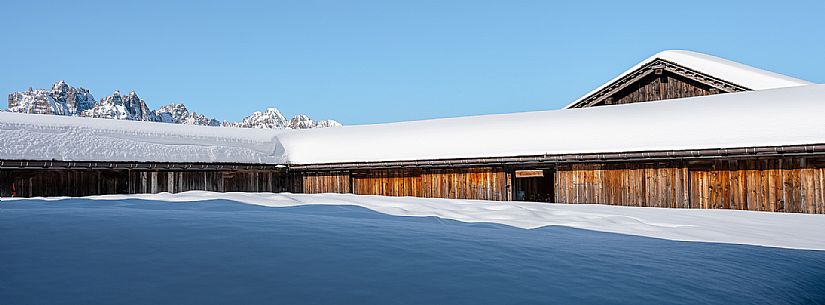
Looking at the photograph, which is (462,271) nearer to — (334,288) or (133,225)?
(334,288)

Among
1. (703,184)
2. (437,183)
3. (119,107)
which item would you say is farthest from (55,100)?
(703,184)

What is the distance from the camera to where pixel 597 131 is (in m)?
15.1

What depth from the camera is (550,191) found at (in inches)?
825

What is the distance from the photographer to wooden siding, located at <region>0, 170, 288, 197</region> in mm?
14773

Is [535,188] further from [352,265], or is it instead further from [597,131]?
[352,265]

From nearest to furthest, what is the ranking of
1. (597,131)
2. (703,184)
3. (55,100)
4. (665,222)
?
(665,222)
(703,184)
(597,131)
(55,100)

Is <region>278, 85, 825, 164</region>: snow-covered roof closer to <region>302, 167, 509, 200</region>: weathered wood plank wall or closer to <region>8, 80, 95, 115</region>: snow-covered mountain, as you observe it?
<region>302, 167, 509, 200</region>: weathered wood plank wall

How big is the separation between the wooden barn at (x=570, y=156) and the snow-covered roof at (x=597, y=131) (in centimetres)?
4

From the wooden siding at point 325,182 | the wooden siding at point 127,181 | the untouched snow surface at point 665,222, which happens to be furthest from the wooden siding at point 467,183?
the wooden siding at point 127,181

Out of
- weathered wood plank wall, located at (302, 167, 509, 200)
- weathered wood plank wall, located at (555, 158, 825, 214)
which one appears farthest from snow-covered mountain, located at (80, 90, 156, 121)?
weathered wood plank wall, located at (555, 158, 825, 214)

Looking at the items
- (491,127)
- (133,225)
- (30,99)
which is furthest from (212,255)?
(30,99)

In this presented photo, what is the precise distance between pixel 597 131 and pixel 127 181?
12.9 m

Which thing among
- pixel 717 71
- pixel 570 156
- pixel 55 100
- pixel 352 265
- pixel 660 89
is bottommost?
pixel 352 265

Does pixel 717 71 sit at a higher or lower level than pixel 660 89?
higher
